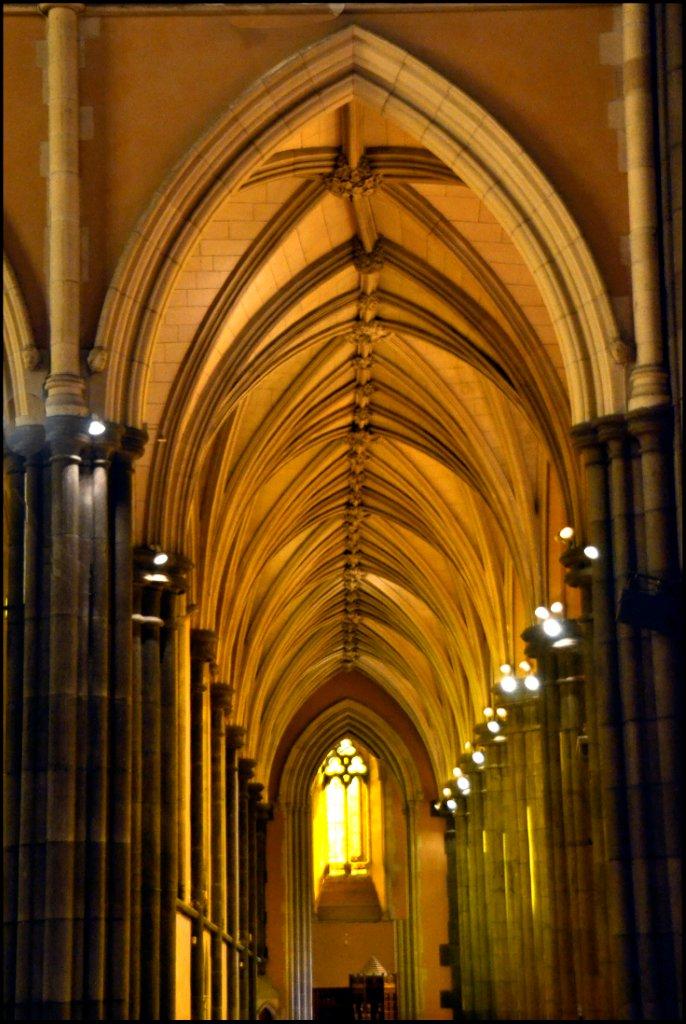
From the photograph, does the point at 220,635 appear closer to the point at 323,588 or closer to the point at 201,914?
the point at 201,914

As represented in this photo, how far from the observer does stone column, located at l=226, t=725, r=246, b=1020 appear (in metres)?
28.5

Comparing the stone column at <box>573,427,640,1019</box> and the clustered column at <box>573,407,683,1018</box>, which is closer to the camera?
the clustered column at <box>573,407,683,1018</box>

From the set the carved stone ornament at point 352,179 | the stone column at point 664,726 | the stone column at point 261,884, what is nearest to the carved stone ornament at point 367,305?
the carved stone ornament at point 352,179

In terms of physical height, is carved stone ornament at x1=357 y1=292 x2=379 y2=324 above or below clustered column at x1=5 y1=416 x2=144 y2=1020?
above

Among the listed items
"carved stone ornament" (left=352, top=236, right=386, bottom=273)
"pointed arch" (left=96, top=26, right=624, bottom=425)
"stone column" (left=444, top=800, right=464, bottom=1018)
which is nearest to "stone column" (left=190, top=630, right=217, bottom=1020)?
"carved stone ornament" (left=352, top=236, right=386, bottom=273)

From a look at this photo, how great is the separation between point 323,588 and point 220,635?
8995 mm

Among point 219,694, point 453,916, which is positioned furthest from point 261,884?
point 219,694

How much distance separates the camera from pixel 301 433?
26188 mm

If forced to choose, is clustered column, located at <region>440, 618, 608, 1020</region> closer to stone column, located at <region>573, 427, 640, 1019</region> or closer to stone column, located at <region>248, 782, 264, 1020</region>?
stone column, located at <region>248, 782, 264, 1020</region>

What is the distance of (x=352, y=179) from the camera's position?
1944 cm

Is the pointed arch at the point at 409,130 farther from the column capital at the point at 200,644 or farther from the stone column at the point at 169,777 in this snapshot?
the column capital at the point at 200,644

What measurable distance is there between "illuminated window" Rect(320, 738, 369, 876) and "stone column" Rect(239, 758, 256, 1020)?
1218 centimetres

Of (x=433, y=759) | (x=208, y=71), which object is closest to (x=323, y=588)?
(x=433, y=759)

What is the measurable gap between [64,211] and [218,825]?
14.1 m
